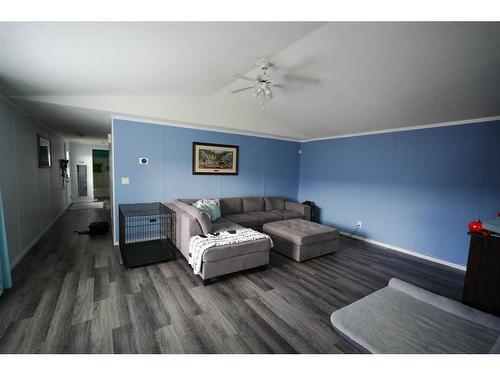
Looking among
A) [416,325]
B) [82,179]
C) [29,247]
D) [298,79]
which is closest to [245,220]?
[298,79]

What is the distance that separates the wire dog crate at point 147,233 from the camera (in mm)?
3420

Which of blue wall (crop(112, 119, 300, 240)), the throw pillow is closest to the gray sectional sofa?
the throw pillow

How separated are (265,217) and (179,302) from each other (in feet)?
8.63

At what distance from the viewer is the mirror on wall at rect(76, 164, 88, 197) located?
8.28 meters

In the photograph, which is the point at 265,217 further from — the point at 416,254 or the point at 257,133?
the point at 416,254

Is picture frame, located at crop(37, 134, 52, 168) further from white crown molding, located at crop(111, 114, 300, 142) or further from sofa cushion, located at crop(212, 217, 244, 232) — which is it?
sofa cushion, located at crop(212, 217, 244, 232)

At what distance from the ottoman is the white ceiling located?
2.28 meters

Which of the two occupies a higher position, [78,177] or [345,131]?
[345,131]

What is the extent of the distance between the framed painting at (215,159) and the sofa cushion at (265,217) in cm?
112

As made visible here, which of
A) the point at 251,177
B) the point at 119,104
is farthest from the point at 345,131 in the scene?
the point at 119,104

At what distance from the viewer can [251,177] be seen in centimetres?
545
